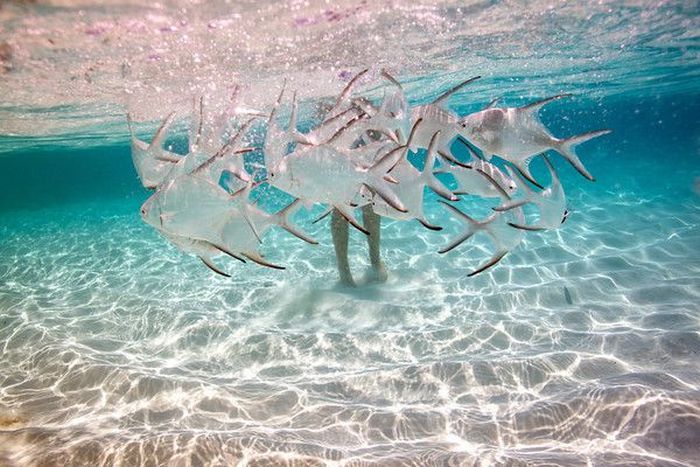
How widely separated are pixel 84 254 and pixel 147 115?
26.4 feet

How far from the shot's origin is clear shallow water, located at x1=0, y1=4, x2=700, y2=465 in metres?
3.74

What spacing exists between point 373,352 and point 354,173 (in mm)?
5268

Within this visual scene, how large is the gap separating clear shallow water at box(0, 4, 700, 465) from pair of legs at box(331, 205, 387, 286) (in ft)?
1.66

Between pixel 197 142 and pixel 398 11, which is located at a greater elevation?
pixel 398 11

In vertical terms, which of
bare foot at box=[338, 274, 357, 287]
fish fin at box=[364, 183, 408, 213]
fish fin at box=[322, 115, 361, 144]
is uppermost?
fish fin at box=[322, 115, 361, 144]

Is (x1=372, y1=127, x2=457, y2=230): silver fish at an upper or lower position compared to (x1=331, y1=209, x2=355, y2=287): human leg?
upper

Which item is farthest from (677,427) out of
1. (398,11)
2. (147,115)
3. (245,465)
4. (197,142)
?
(147,115)

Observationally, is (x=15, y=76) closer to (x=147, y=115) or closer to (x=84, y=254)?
(x=84, y=254)

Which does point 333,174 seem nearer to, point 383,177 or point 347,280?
point 383,177

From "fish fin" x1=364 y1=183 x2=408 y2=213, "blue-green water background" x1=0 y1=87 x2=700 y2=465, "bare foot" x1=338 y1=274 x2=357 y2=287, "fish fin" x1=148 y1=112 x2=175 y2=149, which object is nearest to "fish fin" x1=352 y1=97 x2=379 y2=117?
"fish fin" x1=364 y1=183 x2=408 y2=213

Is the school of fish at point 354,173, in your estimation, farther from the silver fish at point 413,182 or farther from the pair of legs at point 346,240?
the pair of legs at point 346,240

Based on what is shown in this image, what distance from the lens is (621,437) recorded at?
3.71 metres

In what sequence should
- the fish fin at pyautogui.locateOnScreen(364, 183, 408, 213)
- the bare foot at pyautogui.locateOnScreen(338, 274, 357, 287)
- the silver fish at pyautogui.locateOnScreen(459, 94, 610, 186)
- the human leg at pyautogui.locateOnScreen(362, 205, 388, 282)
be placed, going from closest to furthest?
the fish fin at pyautogui.locateOnScreen(364, 183, 408, 213), the silver fish at pyautogui.locateOnScreen(459, 94, 610, 186), the human leg at pyautogui.locateOnScreen(362, 205, 388, 282), the bare foot at pyautogui.locateOnScreen(338, 274, 357, 287)

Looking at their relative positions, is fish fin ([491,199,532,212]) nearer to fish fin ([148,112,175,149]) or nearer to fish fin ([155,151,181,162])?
fish fin ([155,151,181,162])
